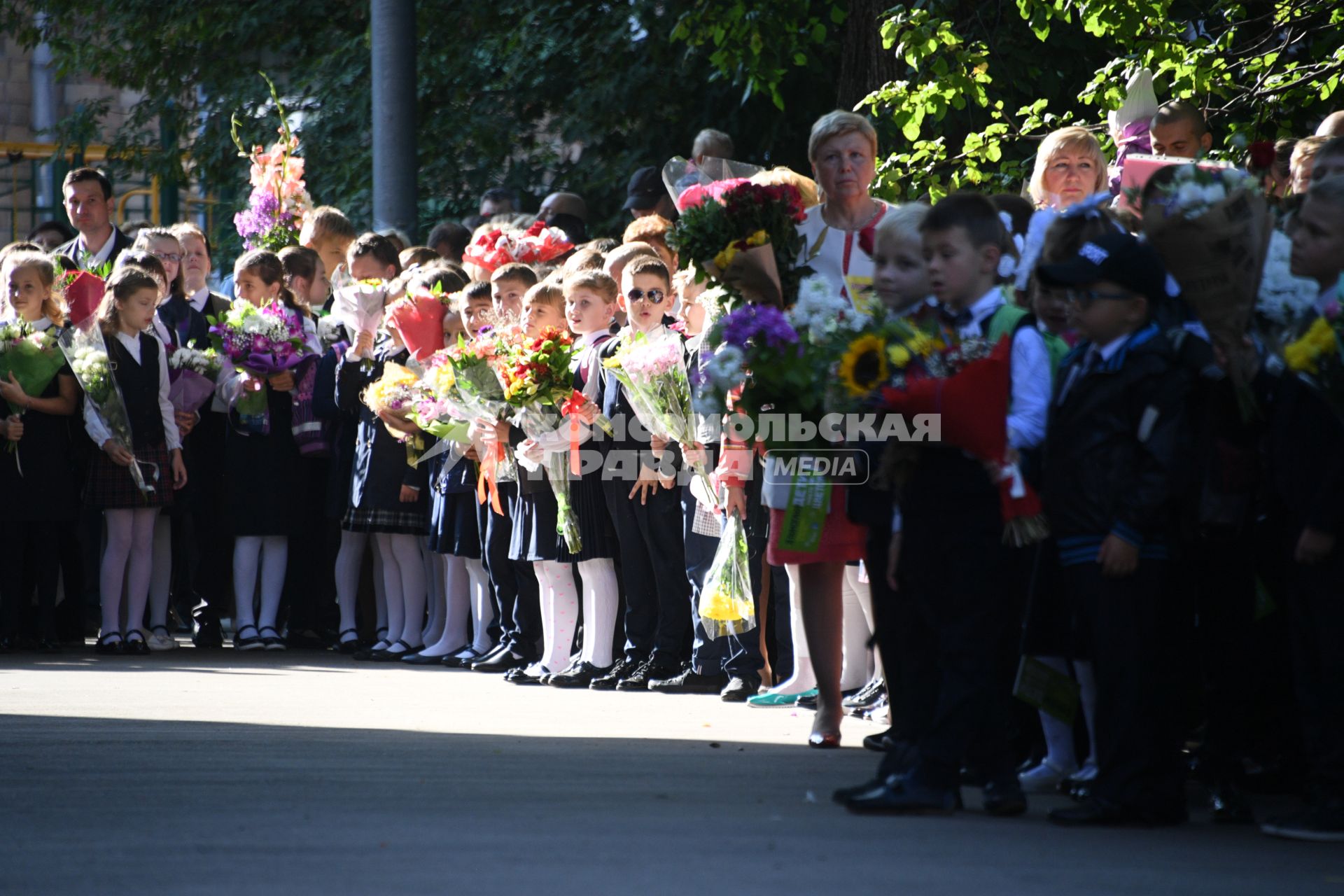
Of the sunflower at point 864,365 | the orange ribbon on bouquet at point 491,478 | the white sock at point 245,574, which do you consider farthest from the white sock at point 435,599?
the sunflower at point 864,365

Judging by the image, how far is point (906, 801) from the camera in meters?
5.50

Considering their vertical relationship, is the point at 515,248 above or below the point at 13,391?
above

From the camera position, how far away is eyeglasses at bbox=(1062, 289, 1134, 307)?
5.60 meters

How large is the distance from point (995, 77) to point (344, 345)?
16.3 ft

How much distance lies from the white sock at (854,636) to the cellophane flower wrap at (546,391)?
1.72 metres

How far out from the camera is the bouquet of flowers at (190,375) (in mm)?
11609

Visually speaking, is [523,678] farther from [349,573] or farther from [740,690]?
[349,573]

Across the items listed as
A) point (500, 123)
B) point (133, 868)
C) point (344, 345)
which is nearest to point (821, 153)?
point (133, 868)

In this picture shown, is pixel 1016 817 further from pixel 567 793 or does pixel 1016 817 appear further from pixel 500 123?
pixel 500 123

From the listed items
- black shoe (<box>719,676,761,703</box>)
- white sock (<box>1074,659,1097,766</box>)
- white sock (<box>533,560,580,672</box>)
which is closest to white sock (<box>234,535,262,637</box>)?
white sock (<box>533,560,580,672</box>)

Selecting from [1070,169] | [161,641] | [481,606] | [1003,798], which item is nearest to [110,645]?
[161,641]

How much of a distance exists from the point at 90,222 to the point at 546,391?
507 centimetres

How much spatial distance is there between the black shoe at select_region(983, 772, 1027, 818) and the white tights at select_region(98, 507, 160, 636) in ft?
23.5

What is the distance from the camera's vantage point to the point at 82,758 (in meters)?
6.82
